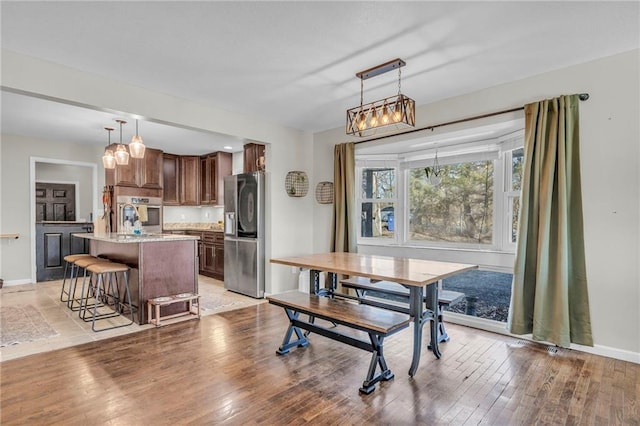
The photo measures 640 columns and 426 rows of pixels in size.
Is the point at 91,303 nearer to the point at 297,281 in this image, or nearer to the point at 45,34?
the point at 297,281

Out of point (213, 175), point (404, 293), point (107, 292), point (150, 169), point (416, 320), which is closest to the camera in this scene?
point (416, 320)

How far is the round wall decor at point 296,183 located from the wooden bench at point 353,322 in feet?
7.21

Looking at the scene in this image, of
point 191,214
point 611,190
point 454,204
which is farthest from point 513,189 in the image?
point 191,214

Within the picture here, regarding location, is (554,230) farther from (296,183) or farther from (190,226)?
(190,226)

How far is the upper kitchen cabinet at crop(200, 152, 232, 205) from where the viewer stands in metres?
6.63

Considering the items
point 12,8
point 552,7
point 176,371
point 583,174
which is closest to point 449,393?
point 176,371

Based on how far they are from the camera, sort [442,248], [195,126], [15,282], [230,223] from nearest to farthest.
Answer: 1. [195,126]
2. [442,248]
3. [230,223]
4. [15,282]

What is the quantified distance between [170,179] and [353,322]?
5756 mm

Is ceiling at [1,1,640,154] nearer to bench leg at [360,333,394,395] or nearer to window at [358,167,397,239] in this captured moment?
window at [358,167,397,239]

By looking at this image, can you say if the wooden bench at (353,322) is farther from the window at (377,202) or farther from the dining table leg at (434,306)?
the window at (377,202)

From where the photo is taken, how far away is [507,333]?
3326 millimetres

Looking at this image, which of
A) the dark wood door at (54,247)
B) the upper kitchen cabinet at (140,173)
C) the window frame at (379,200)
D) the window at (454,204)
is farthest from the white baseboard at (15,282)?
the window at (454,204)

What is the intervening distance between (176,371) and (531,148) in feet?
11.7

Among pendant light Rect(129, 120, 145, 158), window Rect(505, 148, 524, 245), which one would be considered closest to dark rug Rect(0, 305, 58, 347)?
pendant light Rect(129, 120, 145, 158)
